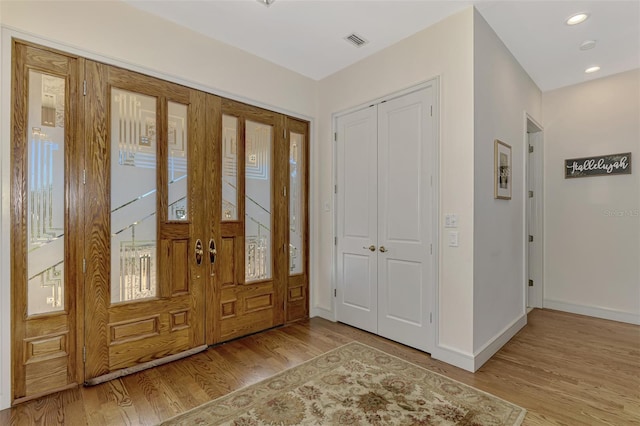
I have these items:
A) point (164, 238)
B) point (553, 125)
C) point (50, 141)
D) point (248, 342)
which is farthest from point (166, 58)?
point (553, 125)

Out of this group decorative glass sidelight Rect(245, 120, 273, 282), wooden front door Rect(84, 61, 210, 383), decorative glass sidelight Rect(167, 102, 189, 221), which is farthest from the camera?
decorative glass sidelight Rect(245, 120, 273, 282)

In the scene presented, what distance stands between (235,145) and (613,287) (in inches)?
189

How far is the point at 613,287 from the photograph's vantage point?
3.86 m

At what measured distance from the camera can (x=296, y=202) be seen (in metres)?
3.88

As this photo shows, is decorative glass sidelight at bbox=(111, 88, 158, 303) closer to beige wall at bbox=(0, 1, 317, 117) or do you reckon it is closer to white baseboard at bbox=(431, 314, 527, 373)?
beige wall at bbox=(0, 1, 317, 117)

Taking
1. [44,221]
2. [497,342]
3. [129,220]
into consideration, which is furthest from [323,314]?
[44,221]

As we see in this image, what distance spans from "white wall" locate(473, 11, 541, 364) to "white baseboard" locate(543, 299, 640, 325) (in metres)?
1.06

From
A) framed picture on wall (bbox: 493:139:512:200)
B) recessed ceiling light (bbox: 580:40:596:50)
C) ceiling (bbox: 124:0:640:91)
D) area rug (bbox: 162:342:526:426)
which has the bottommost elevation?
area rug (bbox: 162:342:526:426)

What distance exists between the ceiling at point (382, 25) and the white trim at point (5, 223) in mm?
→ 1051

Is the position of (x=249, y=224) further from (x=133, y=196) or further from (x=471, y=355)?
(x=471, y=355)

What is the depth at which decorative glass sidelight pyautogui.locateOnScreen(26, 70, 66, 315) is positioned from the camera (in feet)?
7.23

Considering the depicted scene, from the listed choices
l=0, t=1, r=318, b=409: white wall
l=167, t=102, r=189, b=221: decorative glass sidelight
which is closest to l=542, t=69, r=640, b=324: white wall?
l=0, t=1, r=318, b=409: white wall

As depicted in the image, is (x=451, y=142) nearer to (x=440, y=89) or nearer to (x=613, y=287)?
(x=440, y=89)

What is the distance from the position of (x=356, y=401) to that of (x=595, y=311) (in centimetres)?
370
